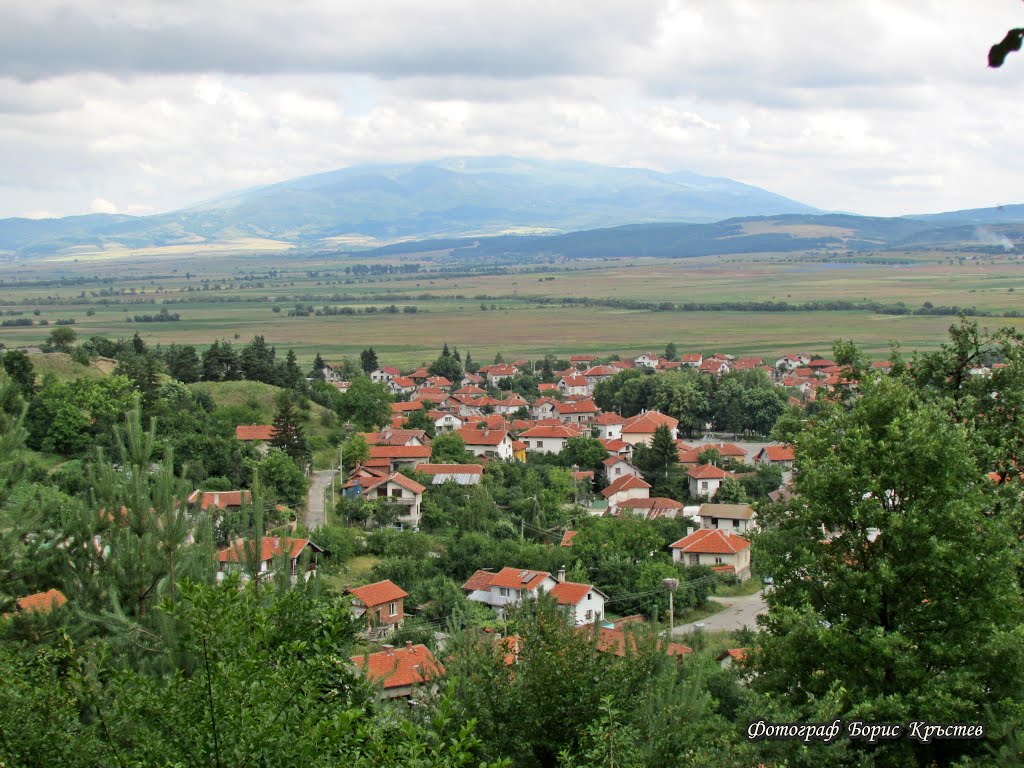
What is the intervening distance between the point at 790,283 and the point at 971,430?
139830mm

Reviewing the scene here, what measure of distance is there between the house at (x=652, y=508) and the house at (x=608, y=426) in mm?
11349

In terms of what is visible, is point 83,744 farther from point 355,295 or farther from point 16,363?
point 355,295

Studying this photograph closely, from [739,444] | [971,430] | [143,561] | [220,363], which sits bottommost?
[739,444]

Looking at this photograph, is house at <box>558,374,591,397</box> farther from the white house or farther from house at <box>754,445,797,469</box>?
the white house

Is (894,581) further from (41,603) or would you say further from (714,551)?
(714,551)

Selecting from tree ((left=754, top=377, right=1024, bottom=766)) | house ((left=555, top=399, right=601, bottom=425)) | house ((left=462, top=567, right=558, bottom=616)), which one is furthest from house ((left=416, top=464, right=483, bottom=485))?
tree ((left=754, top=377, right=1024, bottom=766))

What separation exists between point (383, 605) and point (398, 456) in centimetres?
1556

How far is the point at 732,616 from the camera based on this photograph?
2369cm

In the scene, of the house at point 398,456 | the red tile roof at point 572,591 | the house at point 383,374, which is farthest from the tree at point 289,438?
the house at point 383,374

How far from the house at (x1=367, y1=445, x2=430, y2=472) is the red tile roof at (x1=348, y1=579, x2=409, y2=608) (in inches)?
538

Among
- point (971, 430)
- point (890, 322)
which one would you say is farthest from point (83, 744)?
point (890, 322)

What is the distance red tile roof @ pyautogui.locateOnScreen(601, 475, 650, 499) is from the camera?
3447 cm

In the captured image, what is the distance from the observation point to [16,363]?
34938 millimetres

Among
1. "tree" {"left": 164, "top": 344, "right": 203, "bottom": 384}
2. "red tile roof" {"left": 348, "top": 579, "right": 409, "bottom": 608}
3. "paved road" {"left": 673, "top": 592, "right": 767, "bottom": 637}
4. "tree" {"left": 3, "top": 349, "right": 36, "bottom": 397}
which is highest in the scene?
"tree" {"left": 3, "top": 349, "right": 36, "bottom": 397}
